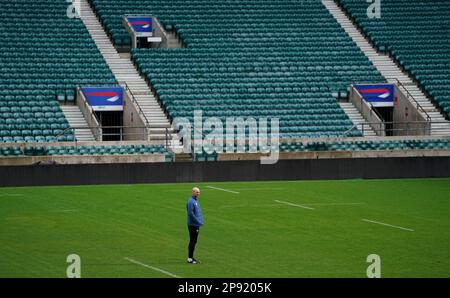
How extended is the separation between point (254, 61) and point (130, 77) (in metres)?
6.61

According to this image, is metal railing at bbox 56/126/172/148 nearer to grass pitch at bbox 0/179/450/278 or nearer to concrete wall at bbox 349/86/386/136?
grass pitch at bbox 0/179/450/278

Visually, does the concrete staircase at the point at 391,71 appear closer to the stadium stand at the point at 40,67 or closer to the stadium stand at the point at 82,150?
the stadium stand at the point at 82,150

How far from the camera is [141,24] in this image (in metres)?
55.9

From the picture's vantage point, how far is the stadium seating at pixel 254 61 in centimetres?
5047

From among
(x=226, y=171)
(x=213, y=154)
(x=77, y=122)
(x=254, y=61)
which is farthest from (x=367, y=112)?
(x=77, y=122)

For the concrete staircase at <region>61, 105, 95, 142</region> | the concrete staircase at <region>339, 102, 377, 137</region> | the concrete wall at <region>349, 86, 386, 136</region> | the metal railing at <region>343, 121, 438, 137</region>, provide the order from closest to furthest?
the concrete staircase at <region>61, 105, 95, 142</region>
the metal railing at <region>343, 121, 438, 137</region>
the concrete staircase at <region>339, 102, 377, 137</region>
the concrete wall at <region>349, 86, 386, 136</region>

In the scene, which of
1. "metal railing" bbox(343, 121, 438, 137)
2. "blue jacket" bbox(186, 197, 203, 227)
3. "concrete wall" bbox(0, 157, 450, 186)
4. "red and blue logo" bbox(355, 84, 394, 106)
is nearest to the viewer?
"blue jacket" bbox(186, 197, 203, 227)

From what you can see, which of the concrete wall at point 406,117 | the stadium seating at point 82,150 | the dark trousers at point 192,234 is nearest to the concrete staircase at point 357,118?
the concrete wall at point 406,117

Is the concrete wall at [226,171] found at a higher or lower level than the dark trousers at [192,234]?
higher

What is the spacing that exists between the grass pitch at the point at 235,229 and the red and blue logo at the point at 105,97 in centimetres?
862

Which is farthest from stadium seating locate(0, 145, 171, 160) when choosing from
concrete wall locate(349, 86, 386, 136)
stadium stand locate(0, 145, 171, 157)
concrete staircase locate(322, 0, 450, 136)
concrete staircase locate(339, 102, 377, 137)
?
concrete staircase locate(322, 0, 450, 136)

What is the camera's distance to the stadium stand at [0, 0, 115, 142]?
4625 centimetres

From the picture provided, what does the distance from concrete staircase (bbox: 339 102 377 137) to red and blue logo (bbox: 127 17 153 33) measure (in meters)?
10.5
